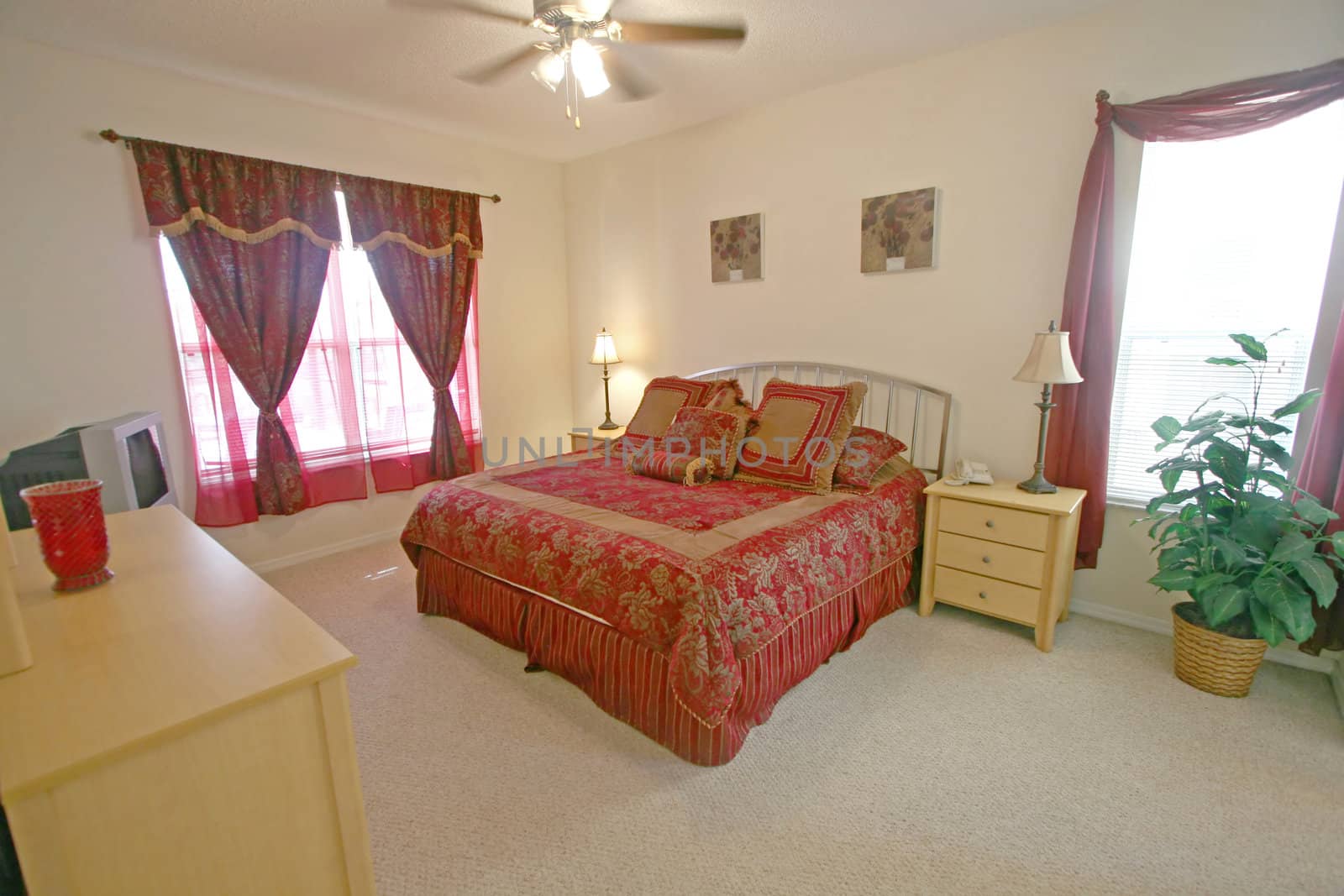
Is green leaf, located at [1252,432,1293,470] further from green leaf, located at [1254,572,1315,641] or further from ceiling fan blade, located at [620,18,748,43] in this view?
ceiling fan blade, located at [620,18,748,43]

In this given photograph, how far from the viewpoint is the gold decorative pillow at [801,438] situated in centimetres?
284

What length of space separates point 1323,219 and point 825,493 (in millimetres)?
2007

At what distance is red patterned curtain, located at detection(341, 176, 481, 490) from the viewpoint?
144 inches

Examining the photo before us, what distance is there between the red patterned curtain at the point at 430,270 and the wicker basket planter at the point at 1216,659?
12.8 feet

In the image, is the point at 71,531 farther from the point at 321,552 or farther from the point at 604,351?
the point at 604,351

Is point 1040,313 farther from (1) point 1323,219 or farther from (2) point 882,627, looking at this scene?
(2) point 882,627

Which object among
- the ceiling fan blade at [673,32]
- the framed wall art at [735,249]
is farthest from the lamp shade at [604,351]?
the ceiling fan blade at [673,32]

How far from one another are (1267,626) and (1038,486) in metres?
0.82

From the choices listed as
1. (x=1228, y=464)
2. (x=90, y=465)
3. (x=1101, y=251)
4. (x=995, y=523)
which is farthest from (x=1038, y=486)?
(x=90, y=465)

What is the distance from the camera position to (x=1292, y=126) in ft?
7.25

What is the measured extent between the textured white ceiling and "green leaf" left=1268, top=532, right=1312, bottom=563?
212 centimetres

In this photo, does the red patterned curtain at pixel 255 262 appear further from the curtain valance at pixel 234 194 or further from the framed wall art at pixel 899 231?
the framed wall art at pixel 899 231

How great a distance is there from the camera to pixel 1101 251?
8.30 ft

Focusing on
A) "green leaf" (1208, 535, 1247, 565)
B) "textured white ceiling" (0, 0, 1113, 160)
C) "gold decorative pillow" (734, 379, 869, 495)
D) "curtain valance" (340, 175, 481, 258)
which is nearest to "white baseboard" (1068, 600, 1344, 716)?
"green leaf" (1208, 535, 1247, 565)
